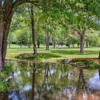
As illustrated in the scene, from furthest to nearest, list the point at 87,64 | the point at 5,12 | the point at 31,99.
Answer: the point at 87,64, the point at 5,12, the point at 31,99

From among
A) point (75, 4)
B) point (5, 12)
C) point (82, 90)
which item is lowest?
point (82, 90)

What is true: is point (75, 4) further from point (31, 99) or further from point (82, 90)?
point (31, 99)

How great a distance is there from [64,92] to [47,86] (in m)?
1.35

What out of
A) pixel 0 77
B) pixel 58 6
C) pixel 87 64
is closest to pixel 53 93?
pixel 0 77

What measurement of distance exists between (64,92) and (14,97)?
253 cm

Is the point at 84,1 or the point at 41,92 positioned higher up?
the point at 84,1

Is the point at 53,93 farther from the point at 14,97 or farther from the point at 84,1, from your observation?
the point at 84,1

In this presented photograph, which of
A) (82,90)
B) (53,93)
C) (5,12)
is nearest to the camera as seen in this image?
(53,93)

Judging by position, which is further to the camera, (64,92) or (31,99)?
(64,92)

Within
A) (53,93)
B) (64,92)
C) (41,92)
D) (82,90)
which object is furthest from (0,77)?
(82,90)

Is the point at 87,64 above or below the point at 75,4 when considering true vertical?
below

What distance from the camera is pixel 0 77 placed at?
26.4ft

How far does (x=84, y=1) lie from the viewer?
30.2 ft

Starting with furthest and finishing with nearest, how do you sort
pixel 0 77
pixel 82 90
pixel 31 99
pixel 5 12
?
pixel 5 12
pixel 0 77
pixel 82 90
pixel 31 99
